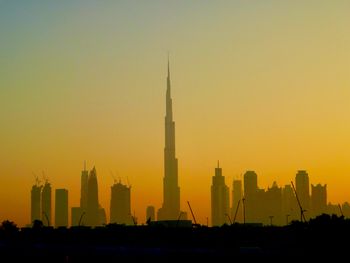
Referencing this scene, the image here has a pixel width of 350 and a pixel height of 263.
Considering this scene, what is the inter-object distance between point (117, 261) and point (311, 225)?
43.7m

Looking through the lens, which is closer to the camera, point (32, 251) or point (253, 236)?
point (32, 251)

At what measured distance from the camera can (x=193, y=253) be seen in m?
133

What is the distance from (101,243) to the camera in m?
192

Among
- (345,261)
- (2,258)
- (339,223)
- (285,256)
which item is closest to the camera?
(345,261)

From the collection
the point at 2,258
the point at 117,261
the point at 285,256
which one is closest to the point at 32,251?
the point at 2,258

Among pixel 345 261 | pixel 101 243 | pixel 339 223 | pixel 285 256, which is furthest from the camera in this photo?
pixel 101 243

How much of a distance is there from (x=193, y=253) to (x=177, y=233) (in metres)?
67.0

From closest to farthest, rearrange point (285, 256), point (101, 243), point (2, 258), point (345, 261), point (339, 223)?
point (345, 261), point (285, 256), point (2, 258), point (339, 223), point (101, 243)

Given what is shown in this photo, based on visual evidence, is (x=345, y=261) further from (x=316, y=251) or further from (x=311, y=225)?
(x=311, y=225)

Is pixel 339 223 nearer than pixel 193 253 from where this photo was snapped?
No

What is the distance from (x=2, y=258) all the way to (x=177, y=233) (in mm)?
70891

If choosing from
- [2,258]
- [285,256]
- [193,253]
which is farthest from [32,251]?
[285,256]

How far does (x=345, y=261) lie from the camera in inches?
4626

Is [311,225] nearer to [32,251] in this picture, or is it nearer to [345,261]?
[345,261]
